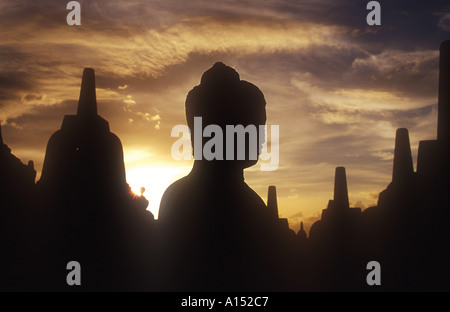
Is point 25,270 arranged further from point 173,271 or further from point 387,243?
point 387,243

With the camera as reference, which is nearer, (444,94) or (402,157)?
(444,94)

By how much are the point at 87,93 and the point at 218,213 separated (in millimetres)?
4861

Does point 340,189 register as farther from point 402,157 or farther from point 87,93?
point 87,93

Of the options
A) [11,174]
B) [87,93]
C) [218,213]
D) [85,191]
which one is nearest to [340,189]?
[85,191]

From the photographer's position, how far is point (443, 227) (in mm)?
7055

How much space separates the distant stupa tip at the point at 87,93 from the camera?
→ 8.17 m

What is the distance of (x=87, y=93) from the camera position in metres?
8.20

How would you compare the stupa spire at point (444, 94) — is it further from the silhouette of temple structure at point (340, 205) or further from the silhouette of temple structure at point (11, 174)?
the silhouette of temple structure at point (11, 174)

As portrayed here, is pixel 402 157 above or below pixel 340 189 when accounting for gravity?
above

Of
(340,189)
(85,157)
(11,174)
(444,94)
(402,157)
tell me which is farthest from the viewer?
(340,189)

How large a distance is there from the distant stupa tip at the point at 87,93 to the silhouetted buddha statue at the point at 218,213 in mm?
4345

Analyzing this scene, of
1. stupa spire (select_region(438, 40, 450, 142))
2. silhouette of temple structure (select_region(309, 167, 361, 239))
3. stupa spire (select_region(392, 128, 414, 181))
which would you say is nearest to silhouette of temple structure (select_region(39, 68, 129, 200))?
silhouette of temple structure (select_region(309, 167, 361, 239))
